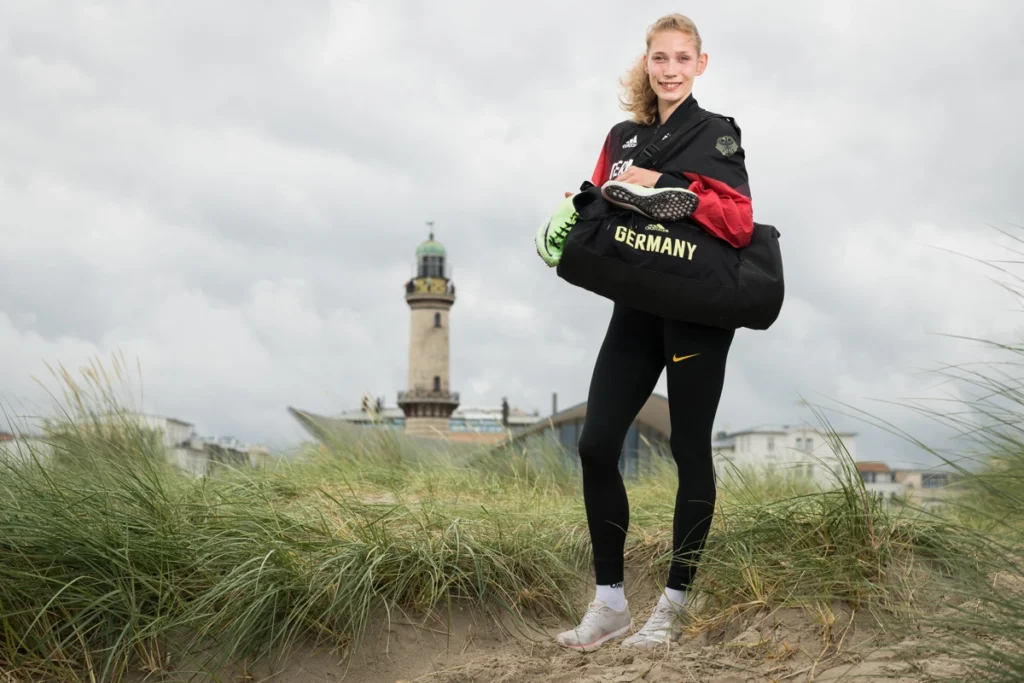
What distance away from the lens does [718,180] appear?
2977 mm

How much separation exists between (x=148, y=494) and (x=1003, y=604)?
272 cm

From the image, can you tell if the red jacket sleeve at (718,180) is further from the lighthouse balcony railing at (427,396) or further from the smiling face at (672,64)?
the lighthouse balcony railing at (427,396)

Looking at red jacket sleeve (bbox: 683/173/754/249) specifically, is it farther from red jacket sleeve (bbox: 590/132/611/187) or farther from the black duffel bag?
red jacket sleeve (bbox: 590/132/611/187)

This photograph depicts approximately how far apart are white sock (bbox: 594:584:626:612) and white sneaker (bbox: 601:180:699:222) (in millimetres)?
1227

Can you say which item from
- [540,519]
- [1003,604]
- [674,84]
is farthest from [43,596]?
[1003,604]

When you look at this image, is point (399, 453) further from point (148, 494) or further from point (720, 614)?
point (720, 614)

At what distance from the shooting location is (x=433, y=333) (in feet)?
183

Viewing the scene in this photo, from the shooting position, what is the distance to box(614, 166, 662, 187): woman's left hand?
3.00m

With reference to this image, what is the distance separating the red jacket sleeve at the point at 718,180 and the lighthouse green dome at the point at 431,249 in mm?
56382

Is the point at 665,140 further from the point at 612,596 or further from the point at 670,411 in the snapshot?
the point at 612,596

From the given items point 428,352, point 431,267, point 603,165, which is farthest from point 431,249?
point 603,165

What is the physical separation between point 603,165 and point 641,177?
369 millimetres

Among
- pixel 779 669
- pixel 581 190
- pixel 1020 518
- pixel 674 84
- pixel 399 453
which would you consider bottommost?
pixel 779 669

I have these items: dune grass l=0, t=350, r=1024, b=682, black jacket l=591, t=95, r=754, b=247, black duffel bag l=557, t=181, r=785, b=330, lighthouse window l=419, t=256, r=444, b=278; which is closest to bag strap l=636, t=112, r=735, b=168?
black jacket l=591, t=95, r=754, b=247
